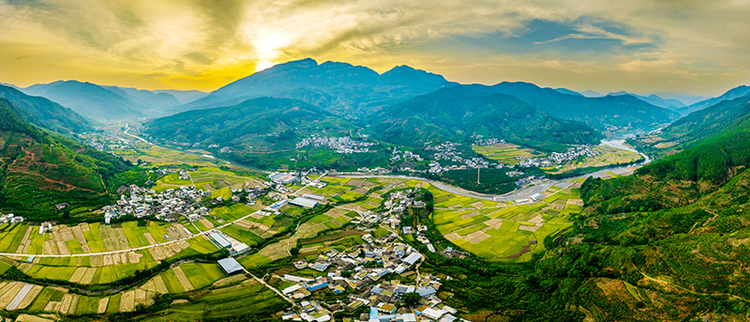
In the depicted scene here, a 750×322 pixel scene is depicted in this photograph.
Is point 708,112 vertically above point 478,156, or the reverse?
point 708,112

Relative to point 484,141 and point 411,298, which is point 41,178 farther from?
point 484,141

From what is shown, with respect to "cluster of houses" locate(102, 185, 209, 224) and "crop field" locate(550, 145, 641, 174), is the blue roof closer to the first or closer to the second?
"cluster of houses" locate(102, 185, 209, 224)

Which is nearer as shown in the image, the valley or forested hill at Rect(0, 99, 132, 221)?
the valley

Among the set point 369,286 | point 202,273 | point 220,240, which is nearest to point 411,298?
point 369,286

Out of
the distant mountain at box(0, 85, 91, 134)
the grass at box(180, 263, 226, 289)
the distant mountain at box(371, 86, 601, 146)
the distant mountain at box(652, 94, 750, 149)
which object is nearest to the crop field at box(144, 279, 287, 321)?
the grass at box(180, 263, 226, 289)

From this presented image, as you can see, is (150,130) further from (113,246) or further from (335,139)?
(113,246)

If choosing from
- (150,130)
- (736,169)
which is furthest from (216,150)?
(736,169)
